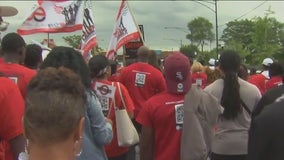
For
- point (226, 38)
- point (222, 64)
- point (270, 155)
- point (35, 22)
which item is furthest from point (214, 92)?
point (226, 38)

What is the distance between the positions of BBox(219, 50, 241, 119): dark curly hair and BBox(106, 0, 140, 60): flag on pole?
6.31 meters

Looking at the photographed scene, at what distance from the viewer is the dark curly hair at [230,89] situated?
5770 mm

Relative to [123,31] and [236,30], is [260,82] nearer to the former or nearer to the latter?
[123,31]

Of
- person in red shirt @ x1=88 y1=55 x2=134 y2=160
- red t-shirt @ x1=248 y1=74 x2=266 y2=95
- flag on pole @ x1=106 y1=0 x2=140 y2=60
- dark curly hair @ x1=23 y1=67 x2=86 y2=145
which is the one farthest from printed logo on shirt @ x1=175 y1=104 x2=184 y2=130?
flag on pole @ x1=106 y1=0 x2=140 y2=60

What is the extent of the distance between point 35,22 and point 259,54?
185ft

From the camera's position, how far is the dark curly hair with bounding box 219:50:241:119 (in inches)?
227

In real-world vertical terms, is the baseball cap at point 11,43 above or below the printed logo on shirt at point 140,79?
above

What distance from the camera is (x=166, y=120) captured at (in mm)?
4891

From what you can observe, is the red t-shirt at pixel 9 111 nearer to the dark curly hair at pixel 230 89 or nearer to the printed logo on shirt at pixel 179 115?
the printed logo on shirt at pixel 179 115

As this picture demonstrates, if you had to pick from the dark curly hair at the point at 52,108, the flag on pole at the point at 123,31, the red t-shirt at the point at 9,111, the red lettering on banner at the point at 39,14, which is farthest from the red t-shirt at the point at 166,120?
the red lettering on banner at the point at 39,14

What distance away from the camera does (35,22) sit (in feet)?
39.1

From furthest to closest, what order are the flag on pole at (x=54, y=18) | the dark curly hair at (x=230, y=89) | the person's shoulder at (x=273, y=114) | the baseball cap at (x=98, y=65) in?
the flag on pole at (x=54, y=18)
the baseball cap at (x=98, y=65)
the dark curly hair at (x=230, y=89)
the person's shoulder at (x=273, y=114)

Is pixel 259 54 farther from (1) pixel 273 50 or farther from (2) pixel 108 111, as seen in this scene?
(2) pixel 108 111

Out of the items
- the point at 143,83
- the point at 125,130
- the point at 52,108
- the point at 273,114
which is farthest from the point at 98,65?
the point at 52,108
